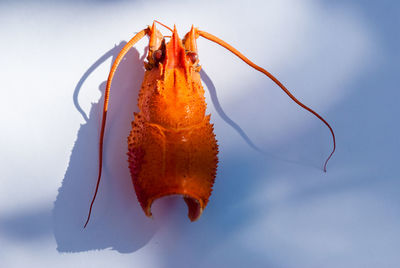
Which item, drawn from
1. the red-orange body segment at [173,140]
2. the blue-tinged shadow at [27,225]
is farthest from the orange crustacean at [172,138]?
the blue-tinged shadow at [27,225]

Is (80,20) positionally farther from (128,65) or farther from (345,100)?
(345,100)

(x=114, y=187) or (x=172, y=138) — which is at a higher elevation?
(x=172, y=138)

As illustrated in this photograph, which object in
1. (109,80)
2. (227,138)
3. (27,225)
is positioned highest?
(109,80)

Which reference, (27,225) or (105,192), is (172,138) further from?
(27,225)

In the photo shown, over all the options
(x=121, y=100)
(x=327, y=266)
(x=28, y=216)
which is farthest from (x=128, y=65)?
(x=327, y=266)

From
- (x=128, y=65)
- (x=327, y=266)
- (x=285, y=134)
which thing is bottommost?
(x=327, y=266)

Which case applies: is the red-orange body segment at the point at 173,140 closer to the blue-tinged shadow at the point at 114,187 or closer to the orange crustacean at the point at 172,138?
the orange crustacean at the point at 172,138

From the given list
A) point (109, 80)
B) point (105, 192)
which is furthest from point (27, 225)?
point (109, 80)
